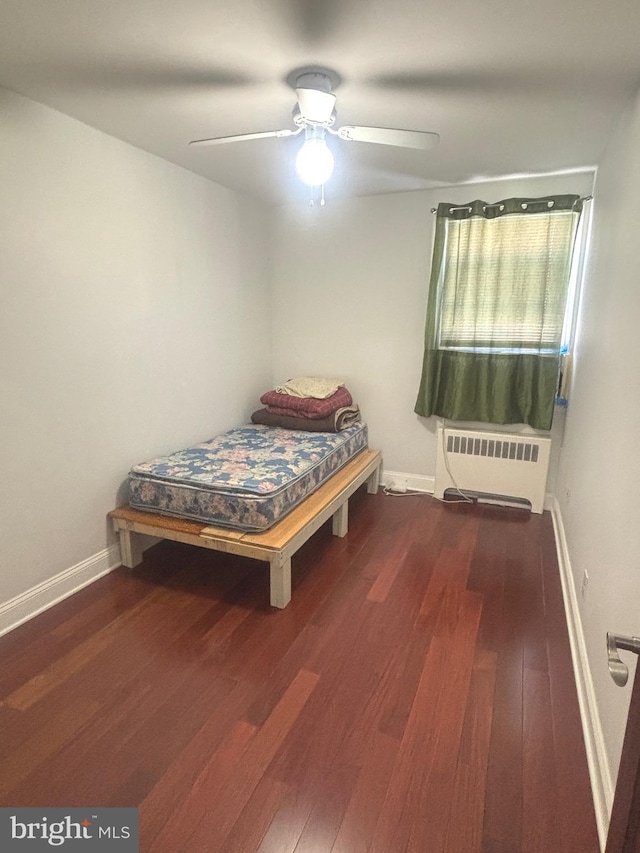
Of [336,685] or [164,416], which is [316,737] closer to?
[336,685]

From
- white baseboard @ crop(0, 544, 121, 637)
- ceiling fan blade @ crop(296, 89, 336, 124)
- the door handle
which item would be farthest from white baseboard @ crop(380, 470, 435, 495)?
the door handle

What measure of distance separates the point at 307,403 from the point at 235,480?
1.28 meters

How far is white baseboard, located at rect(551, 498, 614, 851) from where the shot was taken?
132cm

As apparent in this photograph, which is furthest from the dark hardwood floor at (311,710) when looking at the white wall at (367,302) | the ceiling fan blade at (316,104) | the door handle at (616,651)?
the ceiling fan blade at (316,104)

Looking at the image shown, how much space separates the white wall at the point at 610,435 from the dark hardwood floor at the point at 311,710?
0.29m

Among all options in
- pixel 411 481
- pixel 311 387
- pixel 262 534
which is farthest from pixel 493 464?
pixel 262 534

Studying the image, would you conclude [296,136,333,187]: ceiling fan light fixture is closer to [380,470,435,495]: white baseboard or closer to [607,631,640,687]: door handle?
[607,631,640,687]: door handle

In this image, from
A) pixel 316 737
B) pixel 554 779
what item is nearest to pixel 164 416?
pixel 316 737

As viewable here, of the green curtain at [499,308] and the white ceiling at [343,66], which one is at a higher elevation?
the white ceiling at [343,66]

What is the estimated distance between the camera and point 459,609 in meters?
2.33

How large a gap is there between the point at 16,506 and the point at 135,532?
672mm

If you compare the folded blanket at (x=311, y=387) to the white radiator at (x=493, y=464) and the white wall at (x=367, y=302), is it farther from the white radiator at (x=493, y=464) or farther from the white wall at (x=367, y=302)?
the white radiator at (x=493, y=464)

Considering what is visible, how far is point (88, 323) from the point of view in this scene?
7.88 feet

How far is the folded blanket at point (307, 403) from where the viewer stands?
354 centimetres
